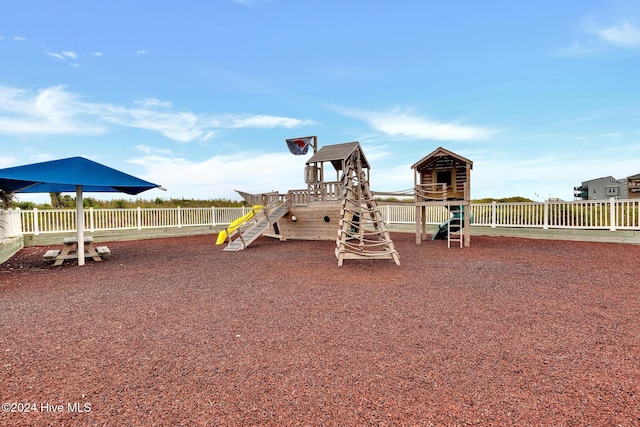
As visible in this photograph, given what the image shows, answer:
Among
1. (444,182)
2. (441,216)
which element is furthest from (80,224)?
(441,216)

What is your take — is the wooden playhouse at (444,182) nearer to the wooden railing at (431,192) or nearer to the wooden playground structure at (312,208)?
the wooden railing at (431,192)

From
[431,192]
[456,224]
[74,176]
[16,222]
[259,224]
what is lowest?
[456,224]

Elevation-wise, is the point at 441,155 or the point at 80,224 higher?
the point at 441,155

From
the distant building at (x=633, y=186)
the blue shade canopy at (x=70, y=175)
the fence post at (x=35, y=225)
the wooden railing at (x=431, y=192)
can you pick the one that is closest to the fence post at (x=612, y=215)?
the wooden railing at (x=431, y=192)

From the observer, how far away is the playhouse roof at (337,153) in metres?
11.3

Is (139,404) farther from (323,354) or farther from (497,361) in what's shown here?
(497,361)

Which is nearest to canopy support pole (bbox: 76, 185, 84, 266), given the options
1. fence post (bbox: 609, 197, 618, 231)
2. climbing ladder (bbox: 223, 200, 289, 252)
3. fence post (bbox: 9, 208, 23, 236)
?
climbing ladder (bbox: 223, 200, 289, 252)

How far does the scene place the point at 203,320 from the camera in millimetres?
4109

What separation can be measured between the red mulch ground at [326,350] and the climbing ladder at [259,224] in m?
5.04

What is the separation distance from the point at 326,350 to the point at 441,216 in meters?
15.4

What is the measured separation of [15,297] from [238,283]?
348cm

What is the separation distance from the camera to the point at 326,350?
3.19 meters

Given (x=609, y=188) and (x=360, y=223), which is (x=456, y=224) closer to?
(x=360, y=223)

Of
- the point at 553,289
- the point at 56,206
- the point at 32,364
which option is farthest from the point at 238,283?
the point at 56,206
